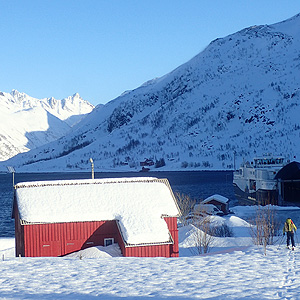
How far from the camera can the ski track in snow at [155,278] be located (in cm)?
1406

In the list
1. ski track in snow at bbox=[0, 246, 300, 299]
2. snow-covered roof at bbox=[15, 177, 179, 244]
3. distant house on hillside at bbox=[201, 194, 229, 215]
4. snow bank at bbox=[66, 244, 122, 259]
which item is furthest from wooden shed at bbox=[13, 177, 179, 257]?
distant house on hillside at bbox=[201, 194, 229, 215]

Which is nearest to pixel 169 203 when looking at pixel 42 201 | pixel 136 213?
pixel 136 213

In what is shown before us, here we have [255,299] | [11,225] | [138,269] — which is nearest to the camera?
[255,299]

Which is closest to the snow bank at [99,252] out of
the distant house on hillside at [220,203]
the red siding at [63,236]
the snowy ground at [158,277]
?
the red siding at [63,236]

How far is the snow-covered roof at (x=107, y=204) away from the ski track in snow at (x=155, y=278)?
359 centimetres

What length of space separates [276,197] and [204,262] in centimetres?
5714

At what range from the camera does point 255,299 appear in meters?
13.3

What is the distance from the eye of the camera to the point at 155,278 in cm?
1619

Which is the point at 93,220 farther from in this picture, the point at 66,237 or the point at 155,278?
the point at 155,278

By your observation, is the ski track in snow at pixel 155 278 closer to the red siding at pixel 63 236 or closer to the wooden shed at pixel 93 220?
the wooden shed at pixel 93 220

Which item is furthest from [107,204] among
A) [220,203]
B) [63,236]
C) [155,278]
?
[220,203]

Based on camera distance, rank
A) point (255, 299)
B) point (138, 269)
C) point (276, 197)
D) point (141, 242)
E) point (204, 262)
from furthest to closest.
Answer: point (276, 197) < point (141, 242) < point (204, 262) < point (138, 269) < point (255, 299)

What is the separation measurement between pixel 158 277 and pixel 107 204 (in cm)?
951

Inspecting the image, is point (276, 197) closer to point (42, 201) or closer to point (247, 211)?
point (247, 211)
